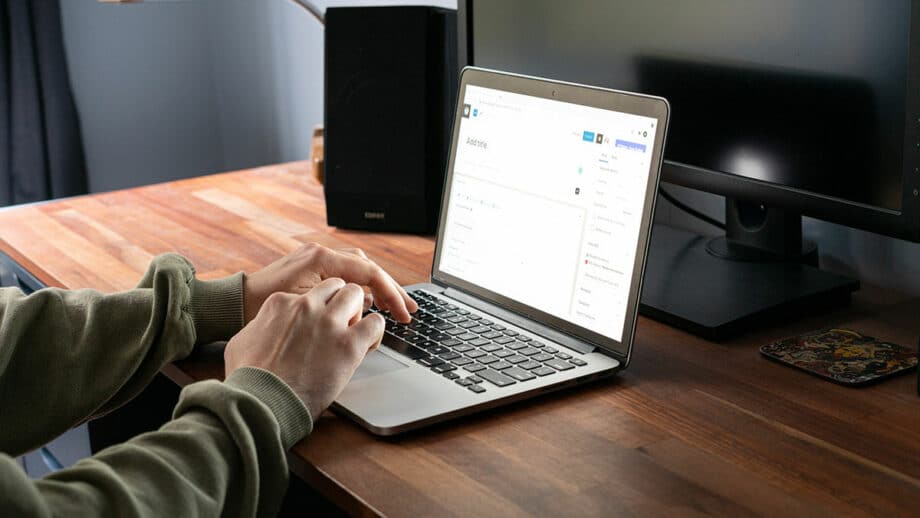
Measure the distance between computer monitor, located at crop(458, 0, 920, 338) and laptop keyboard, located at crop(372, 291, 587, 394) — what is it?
0.61 feet

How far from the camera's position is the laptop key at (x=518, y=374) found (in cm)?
88

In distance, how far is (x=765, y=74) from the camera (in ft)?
3.34

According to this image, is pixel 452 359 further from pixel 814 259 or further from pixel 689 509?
pixel 814 259

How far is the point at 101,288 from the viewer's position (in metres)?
1.21

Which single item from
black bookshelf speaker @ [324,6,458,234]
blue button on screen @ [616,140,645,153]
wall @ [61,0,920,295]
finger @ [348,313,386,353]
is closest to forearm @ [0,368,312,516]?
finger @ [348,313,386,353]

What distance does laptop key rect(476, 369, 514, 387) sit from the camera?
871mm

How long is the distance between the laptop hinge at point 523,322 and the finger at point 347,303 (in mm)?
173

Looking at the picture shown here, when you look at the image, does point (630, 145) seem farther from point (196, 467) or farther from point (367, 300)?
point (196, 467)

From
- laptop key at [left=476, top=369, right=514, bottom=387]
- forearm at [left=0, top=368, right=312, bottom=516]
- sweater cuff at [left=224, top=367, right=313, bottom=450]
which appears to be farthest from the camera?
laptop key at [left=476, top=369, right=514, bottom=387]

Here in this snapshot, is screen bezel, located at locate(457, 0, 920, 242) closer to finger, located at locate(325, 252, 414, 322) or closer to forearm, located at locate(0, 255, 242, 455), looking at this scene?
finger, located at locate(325, 252, 414, 322)

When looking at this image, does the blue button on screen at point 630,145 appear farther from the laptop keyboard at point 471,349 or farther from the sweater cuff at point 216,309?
the sweater cuff at point 216,309

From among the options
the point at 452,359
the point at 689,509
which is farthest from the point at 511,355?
the point at 689,509

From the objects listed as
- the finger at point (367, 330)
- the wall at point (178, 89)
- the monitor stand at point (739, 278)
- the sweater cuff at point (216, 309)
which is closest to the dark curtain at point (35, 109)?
the wall at point (178, 89)

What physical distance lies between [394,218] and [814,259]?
23.0 inches
